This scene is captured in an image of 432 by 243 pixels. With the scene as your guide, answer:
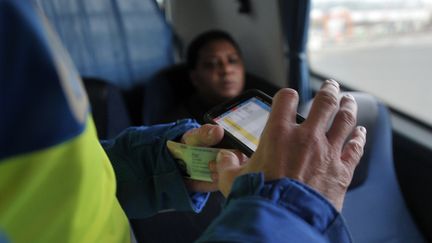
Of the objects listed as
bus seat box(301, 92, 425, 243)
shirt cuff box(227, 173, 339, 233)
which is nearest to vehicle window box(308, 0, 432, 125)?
bus seat box(301, 92, 425, 243)

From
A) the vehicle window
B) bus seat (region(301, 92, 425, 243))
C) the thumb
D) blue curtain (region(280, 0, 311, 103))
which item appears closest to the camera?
the thumb

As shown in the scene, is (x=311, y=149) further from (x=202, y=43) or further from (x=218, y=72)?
(x=202, y=43)

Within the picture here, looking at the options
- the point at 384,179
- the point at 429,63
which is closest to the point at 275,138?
the point at 384,179

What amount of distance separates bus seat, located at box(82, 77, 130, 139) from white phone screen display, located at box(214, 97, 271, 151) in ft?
2.79

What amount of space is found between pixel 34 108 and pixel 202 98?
4.60 feet

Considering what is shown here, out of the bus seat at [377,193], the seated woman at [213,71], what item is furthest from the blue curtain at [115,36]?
the bus seat at [377,193]

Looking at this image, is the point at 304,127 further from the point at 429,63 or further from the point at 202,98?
the point at 202,98

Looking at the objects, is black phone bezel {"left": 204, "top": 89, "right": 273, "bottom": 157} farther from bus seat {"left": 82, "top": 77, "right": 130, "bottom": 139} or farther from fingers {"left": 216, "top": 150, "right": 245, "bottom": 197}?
bus seat {"left": 82, "top": 77, "right": 130, "bottom": 139}

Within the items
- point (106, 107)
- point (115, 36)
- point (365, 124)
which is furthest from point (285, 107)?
point (115, 36)

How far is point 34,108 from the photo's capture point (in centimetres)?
26

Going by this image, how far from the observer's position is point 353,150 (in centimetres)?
37

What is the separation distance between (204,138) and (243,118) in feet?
0.27

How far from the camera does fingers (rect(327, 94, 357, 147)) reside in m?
0.35

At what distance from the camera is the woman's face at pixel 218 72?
161cm
